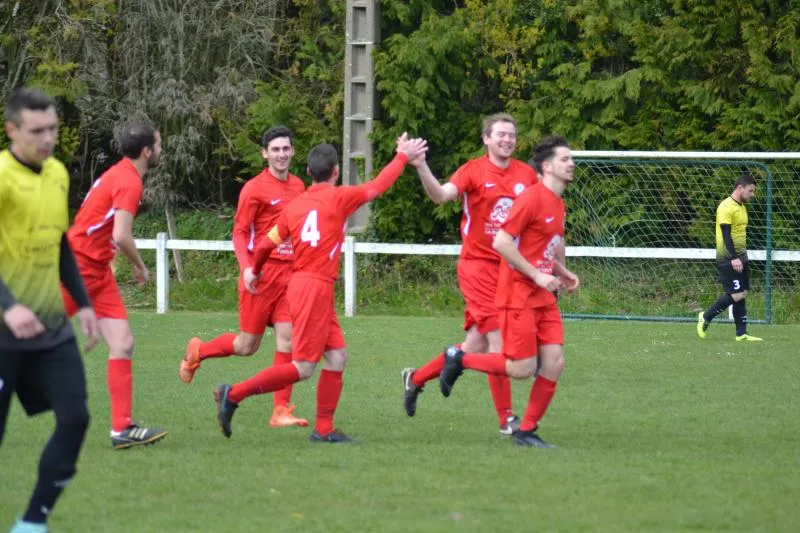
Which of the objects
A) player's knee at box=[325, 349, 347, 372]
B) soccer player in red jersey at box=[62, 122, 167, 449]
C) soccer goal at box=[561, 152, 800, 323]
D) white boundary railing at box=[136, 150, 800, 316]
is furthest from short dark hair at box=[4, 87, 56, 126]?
soccer goal at box=[561, 152, 800, 323]

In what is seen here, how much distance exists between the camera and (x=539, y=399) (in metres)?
8.30

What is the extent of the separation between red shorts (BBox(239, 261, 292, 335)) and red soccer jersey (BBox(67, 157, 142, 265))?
4.54ft

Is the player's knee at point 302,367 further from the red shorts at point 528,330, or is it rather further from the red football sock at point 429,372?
the red shorts at point 528,330

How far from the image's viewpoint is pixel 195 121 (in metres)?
25.9

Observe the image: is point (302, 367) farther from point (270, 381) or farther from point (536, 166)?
point (536, 166)

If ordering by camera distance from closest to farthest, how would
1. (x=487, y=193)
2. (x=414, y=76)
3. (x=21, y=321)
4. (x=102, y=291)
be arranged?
(x=21, y=321) < (x=102, y=291) < (x=487, y=193) < (x=414, y=76)

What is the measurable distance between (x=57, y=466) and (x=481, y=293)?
4.15 metres

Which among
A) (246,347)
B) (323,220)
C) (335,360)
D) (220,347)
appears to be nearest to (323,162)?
(323,220)

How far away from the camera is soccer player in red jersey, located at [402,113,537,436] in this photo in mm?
9125

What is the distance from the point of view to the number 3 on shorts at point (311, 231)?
27.3 ft

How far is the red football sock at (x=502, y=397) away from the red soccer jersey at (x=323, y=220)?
1.38 m

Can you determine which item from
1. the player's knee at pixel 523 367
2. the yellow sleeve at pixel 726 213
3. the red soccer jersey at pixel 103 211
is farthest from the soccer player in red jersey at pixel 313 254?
the yellow sleeve at pixel 726 213

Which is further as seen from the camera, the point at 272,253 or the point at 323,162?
the point at 272,253

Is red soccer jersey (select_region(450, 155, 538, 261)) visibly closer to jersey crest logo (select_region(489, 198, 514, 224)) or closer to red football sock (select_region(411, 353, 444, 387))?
jersey crest logo (select_region(489, 198, 514, 224))
